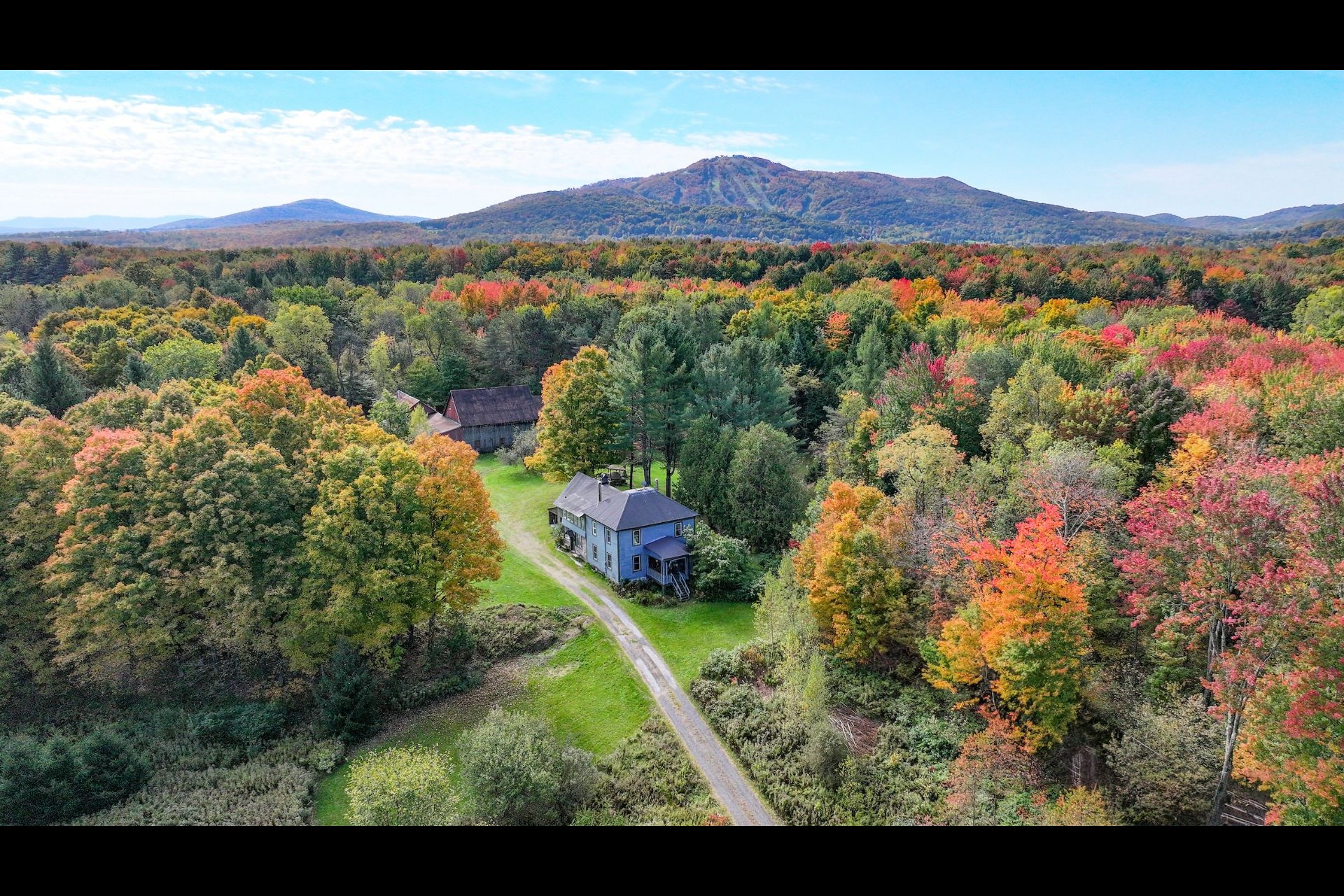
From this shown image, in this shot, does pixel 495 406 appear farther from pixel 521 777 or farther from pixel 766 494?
pixel 521 777

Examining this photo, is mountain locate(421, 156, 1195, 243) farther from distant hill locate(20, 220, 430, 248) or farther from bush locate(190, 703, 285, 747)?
bush locate(190, 703, 285, 747)

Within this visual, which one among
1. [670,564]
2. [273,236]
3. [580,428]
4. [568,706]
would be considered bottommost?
[568,706]

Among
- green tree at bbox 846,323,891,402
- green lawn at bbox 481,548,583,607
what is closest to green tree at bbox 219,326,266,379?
green lawn at bbox 481,548,583,607

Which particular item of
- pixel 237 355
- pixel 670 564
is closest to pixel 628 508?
pixel 670 564

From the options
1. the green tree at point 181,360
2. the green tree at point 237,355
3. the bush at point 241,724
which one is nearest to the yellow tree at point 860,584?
the bush at point 241,724

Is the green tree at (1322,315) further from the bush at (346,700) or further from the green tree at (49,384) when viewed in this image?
the green tree at (49,384)
